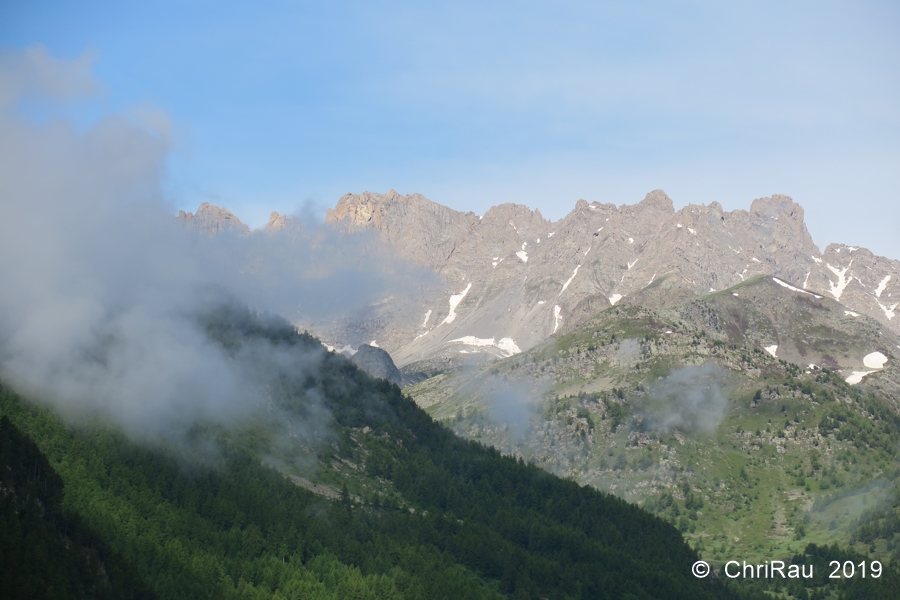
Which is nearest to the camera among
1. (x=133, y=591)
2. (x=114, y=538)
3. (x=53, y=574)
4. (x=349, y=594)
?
(x=53, y=574)

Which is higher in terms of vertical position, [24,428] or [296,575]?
[24,428]

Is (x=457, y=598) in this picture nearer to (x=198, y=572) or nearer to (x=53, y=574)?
(x=198, y=572)

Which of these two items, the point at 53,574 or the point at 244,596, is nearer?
the point at 53,574

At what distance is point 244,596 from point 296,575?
13.9 m

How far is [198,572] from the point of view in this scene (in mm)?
178125

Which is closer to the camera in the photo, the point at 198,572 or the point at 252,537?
the point at 198,572

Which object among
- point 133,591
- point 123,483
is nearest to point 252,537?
point 123,483

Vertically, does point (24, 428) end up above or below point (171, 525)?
above

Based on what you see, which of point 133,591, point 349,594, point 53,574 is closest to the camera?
point 53,574

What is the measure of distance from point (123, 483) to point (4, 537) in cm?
4904

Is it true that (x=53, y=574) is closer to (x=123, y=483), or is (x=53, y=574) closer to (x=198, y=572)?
(x=198, y=572)

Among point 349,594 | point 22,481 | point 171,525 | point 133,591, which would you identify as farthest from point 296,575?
point 22,481

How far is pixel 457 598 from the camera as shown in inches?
7854

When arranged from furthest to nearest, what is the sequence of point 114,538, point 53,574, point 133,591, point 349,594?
point 349,594, point 114,538, point 133,591, point 53,574
